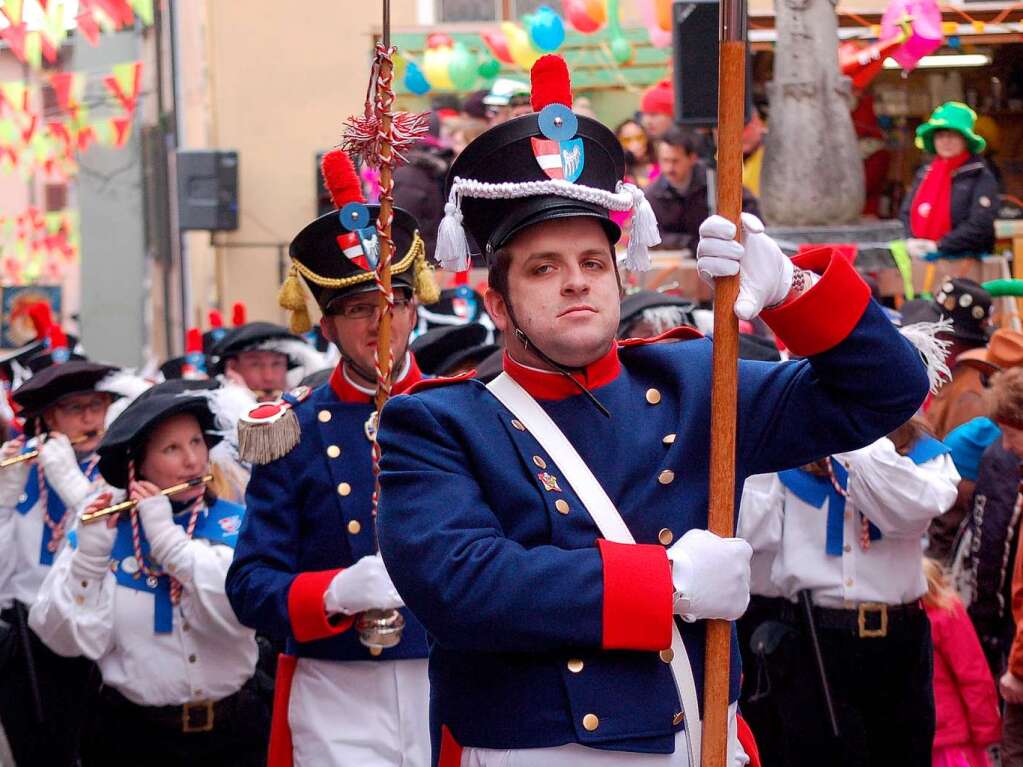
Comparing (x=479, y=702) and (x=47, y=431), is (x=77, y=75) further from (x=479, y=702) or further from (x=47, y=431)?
(x=479, y=702)

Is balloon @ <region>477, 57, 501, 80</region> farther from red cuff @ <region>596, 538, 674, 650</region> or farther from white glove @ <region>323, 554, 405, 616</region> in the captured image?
red cuff @ <region>596, 538, 674, 650</region>

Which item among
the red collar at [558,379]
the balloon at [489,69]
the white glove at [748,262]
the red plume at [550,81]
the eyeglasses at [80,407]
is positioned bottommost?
the eyeglasses at [80,407]

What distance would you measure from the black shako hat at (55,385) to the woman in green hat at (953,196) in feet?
15.9

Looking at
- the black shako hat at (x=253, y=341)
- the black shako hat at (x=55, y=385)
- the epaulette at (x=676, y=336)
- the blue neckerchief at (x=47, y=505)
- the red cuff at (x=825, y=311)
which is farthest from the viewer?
the black shako hat at (x=253, y=341)

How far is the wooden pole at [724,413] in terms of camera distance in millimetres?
3107

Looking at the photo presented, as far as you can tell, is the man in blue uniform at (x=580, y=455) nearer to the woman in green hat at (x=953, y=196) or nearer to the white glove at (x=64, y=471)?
the white glove at (x=64, y=471)

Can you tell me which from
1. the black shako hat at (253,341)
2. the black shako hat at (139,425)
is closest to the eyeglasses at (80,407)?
the black shako hat at (253,341)

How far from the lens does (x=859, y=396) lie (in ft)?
10.3

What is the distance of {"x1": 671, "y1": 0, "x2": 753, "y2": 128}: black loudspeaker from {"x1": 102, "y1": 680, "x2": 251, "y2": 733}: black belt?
5.17 meters

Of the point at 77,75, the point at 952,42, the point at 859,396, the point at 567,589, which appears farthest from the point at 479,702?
the point at 77,75

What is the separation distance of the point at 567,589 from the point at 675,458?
1.36ft

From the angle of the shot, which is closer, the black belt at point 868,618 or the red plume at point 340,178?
the red plume at point 340,178

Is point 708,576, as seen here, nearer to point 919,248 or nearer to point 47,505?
point 47,505

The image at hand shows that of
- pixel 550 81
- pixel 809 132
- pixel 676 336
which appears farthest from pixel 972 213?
pixel 550 81
